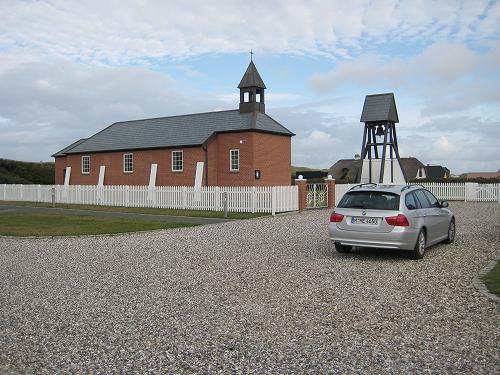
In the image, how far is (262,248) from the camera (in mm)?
13094

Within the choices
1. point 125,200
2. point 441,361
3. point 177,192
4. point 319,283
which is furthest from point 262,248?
point 125,200

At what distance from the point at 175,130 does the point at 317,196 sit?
41.2ft

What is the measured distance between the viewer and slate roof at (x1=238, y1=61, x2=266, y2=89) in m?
35.0

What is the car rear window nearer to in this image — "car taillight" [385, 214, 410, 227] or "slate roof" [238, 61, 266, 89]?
"car taillight" [385, 214, 410, 227]

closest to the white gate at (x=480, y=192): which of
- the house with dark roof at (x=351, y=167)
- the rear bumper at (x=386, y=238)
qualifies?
the rear bumper at (x=386, y=238)

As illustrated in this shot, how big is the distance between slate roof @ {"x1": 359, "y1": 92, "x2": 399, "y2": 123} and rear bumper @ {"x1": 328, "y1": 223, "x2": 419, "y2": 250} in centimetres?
3096

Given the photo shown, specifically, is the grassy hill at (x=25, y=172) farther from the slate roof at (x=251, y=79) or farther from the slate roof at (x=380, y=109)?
the slate roof at (x=380, y=109)

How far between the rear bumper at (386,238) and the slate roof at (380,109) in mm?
30961

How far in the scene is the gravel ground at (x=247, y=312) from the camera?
5.11 m

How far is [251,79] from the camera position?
35.1 m

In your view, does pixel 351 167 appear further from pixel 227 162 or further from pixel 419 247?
pixel 419 247

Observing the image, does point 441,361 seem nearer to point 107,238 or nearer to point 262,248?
point 262,248

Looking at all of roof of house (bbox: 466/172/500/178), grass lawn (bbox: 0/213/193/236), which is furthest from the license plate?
roof of house (bbox: 466/172/500/178)

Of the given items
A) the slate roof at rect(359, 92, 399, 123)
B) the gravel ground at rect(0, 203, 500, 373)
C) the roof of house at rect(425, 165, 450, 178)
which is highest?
the slate roof at rect(359, 92, 399, 123)
